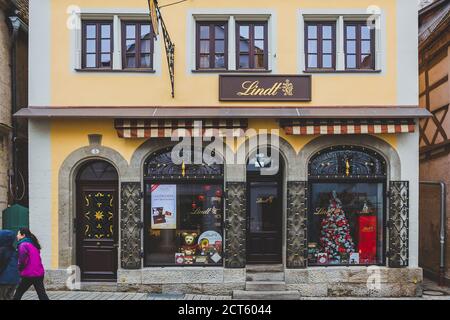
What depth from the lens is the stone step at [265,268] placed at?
37.1 feet

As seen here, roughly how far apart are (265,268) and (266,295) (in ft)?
3.56

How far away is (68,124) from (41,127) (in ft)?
2.12

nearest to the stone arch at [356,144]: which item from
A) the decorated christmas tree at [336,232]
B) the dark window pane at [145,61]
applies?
the decorated christmas tree at [336,232]

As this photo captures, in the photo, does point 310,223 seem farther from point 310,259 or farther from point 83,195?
point 83,195

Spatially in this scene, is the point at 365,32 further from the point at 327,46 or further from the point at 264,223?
the point at 264,223

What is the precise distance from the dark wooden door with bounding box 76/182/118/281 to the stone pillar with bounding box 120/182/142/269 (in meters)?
0.36

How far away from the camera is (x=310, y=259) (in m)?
11.0

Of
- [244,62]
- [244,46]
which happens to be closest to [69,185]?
[244,62]

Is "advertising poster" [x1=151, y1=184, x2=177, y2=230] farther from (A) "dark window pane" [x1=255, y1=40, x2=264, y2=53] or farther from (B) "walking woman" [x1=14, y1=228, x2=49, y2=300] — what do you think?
(A) "dark window pane" [x1=255, y1=40, x2=264, y2=53]

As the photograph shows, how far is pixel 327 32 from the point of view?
1103 cm

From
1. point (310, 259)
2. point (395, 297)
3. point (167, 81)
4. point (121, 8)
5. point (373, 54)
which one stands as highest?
point (121, 8)

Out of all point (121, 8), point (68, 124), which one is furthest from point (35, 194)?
point (121, 8)

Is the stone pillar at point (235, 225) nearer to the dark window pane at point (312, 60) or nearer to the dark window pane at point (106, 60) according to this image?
the dark window pane at point (312, 60)

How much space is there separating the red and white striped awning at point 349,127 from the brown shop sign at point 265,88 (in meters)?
0.75
